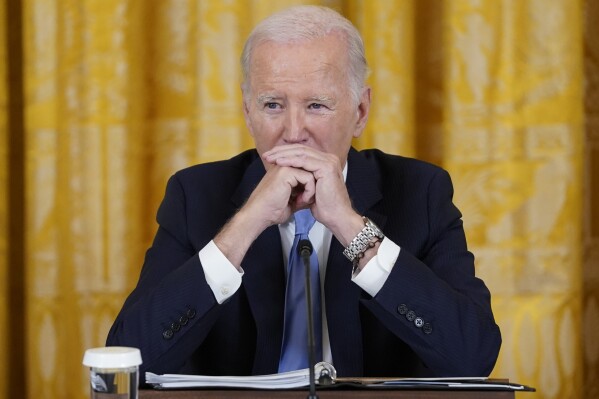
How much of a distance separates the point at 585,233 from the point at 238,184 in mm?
1303

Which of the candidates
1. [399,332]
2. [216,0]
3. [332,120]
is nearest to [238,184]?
[332,120]

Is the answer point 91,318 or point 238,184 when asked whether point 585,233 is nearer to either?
point 238,184

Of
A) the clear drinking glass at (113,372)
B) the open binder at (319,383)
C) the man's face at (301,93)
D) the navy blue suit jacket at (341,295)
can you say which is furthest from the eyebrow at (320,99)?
the clear drinking glass at (113,372)

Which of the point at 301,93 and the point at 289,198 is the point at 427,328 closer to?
the point at 289,198

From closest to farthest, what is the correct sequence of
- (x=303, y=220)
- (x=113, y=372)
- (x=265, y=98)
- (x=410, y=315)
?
(x=113, y=372) < (x=410, y=315) < (x=265, y=98) < (x=303, y=220)

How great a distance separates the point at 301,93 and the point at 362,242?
408 mm

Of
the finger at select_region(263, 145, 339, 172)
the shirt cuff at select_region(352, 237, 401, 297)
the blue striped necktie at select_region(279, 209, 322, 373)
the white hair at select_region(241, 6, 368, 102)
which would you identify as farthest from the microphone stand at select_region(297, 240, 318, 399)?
the white hair at select_region(241, 6, 368, 102)

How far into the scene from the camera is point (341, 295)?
2182 mm

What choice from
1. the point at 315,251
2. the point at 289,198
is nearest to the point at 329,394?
the point at 289,198

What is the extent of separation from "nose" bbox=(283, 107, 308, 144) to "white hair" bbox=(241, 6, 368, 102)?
0.17 m

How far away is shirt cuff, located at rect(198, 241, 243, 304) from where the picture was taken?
198cm

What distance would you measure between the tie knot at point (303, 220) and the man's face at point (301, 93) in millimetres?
178

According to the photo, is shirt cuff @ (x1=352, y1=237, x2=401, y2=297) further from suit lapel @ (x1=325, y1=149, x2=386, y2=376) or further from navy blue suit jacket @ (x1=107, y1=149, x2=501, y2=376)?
suit lapel @ (x1=325, y1=149, x2=386, y2=376)

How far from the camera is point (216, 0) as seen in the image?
313 centimetres
